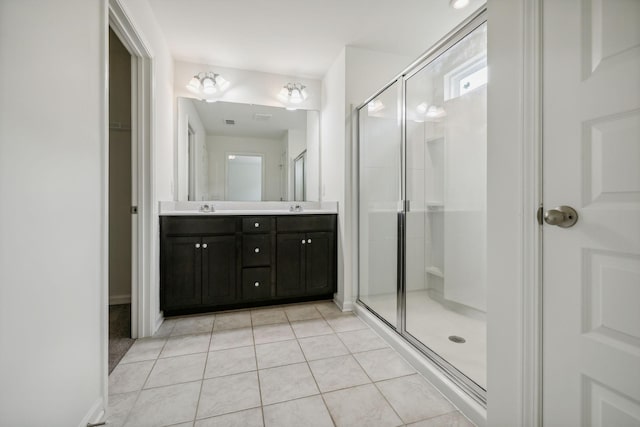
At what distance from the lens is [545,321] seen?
2.75 ft

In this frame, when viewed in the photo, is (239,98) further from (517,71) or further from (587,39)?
(587,39)

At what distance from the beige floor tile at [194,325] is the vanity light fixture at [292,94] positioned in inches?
87.2

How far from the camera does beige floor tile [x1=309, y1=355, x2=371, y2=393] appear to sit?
140 centimetres

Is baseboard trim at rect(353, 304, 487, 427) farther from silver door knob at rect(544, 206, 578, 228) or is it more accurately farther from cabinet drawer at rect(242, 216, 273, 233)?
cabinet drawer at rect(242, 216, 273, 233)

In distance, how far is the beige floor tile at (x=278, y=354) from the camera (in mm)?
1607

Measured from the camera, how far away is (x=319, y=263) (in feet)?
8.30

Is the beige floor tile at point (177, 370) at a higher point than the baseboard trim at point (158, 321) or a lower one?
lower

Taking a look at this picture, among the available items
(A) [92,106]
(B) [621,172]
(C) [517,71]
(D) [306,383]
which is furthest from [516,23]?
(D) [306,383]

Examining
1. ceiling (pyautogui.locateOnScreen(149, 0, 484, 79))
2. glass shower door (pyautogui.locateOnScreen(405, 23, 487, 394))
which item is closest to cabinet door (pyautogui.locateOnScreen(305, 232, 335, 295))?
glass shower door (pyautogui.locateOnScreen(405, 23, 487, 394))

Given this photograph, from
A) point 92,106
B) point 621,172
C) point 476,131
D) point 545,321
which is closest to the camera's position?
point 621,172

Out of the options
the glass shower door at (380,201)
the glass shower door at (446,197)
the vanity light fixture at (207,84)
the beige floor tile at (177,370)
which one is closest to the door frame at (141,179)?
the beige floor tile at (177,370)

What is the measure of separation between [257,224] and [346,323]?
1.12m

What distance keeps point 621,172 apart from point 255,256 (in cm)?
220

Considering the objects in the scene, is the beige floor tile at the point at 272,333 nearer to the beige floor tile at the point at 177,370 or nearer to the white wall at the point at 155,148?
the beige floor tile at the point at 177,370
